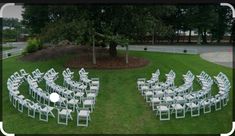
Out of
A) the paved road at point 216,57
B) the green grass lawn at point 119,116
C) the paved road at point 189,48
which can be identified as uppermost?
the paved road at point 189,48

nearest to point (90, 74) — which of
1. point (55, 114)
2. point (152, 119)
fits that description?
point (55, 114)

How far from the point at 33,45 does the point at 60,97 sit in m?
11.0

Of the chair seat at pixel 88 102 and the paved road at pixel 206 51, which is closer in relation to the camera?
the chair seat at pixel 88 102

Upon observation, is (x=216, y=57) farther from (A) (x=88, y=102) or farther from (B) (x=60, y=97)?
(B) (x=60, y=97)

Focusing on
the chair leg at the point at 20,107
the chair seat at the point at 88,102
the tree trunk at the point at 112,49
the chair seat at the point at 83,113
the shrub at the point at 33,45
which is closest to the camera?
the chair seat at the point at 83,113

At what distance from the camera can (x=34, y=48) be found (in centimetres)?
2333

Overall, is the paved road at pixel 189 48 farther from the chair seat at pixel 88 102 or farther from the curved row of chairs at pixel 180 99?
the chair seat at pixel 88 102

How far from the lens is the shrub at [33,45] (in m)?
21.9

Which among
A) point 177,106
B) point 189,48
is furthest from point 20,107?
point 189,48

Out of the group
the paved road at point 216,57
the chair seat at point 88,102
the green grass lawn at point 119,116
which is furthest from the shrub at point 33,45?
the paved road at point 216,57

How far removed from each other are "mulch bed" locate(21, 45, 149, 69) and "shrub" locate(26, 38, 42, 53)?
2.32m

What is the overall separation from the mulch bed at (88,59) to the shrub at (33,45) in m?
2.32

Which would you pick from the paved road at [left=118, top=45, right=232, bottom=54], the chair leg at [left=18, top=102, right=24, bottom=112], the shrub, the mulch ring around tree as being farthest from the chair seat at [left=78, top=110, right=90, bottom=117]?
the shrub

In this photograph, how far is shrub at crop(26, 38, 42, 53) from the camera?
21.9 m
